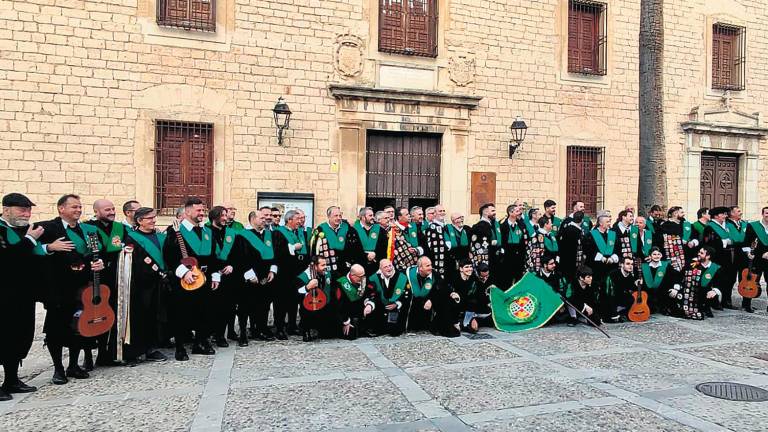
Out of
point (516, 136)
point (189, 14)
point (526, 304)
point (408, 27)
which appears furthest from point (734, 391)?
point (189, 14)

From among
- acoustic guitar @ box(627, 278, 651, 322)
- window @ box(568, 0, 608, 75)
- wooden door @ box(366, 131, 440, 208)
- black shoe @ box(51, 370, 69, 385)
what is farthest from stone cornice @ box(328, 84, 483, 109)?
black shoe @ box(51, 370, 69, 385)

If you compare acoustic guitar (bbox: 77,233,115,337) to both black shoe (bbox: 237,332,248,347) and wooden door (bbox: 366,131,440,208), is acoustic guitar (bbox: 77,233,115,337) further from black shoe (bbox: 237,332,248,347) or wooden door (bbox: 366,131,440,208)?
→ wooden door (bbox: 366,131,440,208)

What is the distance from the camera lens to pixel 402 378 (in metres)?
5.68

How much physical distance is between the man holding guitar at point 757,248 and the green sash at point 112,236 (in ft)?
33.2

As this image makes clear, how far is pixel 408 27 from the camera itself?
1301 centimetres

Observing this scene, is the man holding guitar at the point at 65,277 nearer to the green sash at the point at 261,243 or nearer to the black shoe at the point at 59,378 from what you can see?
the black shoe at the point at 59,378

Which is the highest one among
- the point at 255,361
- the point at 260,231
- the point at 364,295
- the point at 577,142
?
the point at 577,142

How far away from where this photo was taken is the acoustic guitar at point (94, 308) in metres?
5.76

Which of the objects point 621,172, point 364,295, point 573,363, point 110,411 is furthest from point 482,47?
point 110,411

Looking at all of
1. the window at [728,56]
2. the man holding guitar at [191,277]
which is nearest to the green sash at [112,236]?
the man holding guitar at [191,277]

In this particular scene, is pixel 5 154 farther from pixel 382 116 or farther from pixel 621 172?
pixel 621 172

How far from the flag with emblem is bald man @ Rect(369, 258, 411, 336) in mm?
1381

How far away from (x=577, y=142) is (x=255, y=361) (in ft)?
35.0

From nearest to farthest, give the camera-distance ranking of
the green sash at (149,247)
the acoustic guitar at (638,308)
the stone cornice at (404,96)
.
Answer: the green sash at (149,247) < the acoustic guitar at (638,308) < the stone cornice at (404,96)
